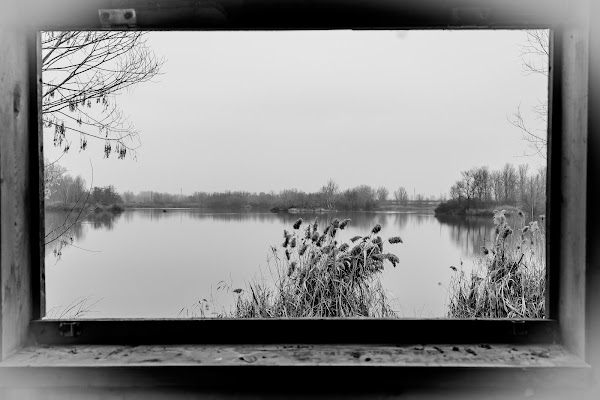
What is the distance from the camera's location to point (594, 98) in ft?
3.35

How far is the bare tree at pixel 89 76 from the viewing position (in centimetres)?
249

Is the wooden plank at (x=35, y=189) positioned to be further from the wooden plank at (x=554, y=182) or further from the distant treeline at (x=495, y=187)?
the distant treeline at (x=495, y=187)

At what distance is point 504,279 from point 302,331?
7.30ft

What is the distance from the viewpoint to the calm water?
1.95m

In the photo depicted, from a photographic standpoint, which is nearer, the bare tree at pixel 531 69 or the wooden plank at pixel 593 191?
the wooden plank at pixel 593 191

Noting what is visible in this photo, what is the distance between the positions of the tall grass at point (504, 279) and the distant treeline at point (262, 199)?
1270mm

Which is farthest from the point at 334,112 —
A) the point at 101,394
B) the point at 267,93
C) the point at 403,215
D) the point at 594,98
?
the point at 101,394

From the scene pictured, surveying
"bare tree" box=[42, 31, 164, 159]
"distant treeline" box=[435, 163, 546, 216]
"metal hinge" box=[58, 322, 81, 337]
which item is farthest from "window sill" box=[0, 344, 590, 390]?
"bare tree" box=[42, 31, 164, 159]

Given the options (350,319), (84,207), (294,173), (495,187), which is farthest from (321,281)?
(350,319)

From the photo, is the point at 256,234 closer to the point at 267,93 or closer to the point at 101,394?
the point at 267,93

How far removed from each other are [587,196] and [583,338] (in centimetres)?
36

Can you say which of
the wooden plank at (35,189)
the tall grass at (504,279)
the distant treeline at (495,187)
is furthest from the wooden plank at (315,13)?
the tall grass at (504,279)

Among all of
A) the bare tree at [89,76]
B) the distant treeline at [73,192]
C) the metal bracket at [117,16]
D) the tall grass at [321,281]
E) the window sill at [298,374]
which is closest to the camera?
the window sill at [298,374]

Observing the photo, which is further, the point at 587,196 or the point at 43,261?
the point at 43,261
